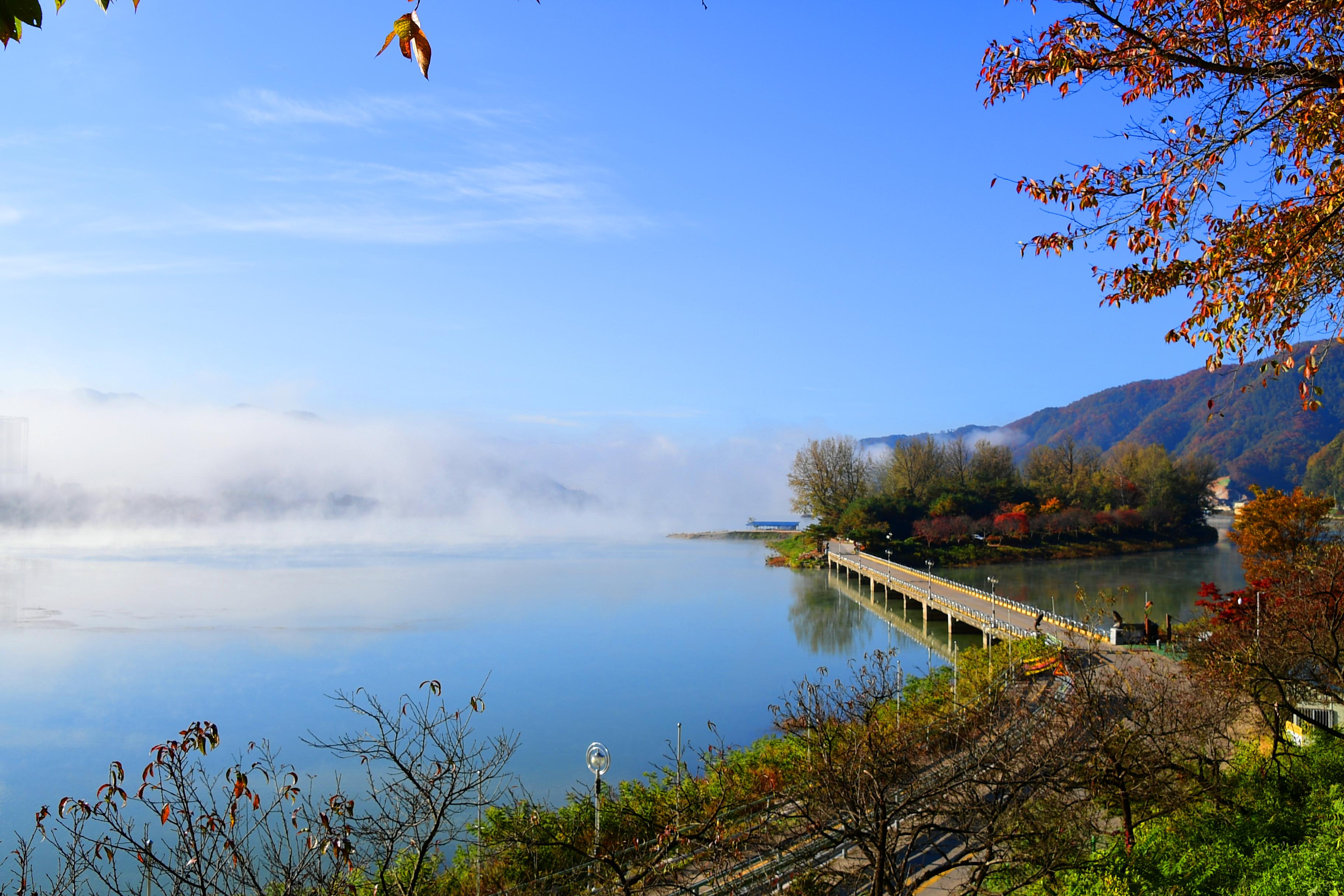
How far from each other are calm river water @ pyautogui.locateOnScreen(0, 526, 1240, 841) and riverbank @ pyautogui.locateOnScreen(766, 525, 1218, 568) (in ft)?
14.2

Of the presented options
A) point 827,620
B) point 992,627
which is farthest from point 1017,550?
point 992,627

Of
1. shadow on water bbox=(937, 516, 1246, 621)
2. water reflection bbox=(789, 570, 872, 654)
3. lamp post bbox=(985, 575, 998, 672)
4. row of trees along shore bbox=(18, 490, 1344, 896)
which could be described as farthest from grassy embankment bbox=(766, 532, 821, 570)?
row of trees along shore bbox=(18, 490, 1344, 896)

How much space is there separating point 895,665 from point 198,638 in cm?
2447

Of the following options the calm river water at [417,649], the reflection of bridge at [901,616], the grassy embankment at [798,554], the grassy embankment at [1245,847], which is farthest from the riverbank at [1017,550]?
the grassy embankment at [1245,847]

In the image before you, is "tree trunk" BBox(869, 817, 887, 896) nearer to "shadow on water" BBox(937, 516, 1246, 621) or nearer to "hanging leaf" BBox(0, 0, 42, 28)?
"hanging leaf" BBox(0, 0, 42, 28)

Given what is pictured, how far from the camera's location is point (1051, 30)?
543 centimetres

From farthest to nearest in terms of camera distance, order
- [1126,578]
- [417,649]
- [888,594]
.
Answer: [1126,578], [888,594], [417,649]

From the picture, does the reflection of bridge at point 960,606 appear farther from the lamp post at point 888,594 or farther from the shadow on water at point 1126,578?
the shadow on water at point 1126,578

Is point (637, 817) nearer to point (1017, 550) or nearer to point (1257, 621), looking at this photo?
point (1257, 621)

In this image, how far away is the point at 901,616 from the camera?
135 feet

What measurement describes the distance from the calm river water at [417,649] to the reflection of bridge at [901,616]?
0.70 meters

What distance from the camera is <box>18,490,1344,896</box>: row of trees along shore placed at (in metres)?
6.52

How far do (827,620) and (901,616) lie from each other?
461cm

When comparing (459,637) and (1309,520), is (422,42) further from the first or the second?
(1309,520)
